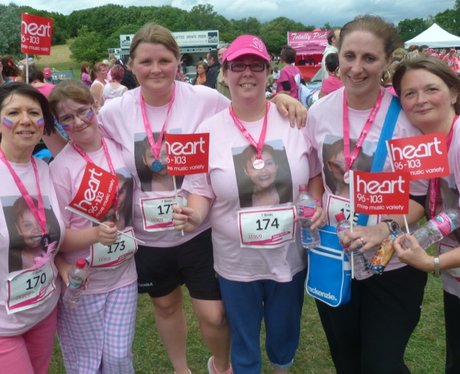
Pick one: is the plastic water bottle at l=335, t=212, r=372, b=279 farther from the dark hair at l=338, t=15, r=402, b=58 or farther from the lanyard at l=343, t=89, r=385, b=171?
the dark hair at l=338, t=15, r=402, b=58

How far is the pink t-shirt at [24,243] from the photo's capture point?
2045mm

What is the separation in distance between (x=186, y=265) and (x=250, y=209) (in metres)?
0.68

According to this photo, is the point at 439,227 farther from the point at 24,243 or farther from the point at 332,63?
the point at 332,63

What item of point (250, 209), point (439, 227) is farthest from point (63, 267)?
point (439, 227)

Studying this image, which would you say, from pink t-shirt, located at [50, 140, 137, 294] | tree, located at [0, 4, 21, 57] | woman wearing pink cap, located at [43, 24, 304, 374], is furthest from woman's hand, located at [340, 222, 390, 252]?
tree, located at [0, 4, 21, 57]

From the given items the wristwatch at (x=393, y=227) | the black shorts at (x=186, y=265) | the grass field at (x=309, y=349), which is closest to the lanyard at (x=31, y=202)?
the black shorts at (x=186, y=265)

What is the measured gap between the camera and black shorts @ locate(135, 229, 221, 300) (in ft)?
8.86

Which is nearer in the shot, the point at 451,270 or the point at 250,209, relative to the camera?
the point at 451,270

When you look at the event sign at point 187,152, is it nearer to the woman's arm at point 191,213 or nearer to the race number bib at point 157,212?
the woman's arm at point 191,213

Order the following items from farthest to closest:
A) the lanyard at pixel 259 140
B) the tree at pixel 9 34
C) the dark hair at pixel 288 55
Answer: the tree at pixel 9 34
the dark hair at pixel 288 55
the lanyard at pixel 259 140

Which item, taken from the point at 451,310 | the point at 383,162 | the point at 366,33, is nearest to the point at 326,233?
the point at 383,162

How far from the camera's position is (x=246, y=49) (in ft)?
7.50

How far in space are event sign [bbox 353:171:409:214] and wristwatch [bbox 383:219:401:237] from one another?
19 centimetres

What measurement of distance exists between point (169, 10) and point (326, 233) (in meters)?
102
